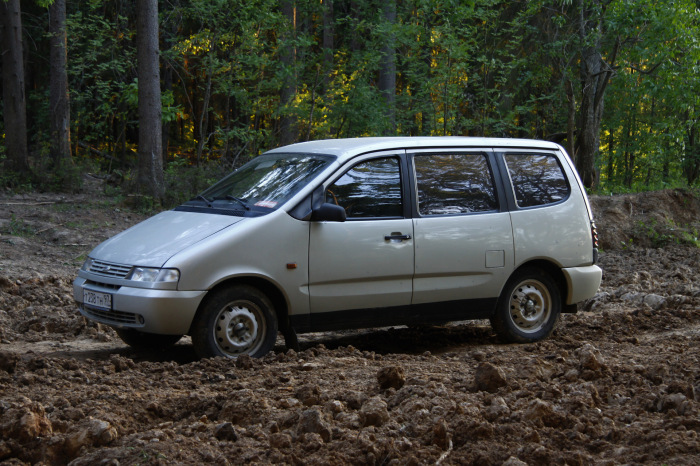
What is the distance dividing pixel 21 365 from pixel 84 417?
67.2 inches

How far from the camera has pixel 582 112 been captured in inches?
764

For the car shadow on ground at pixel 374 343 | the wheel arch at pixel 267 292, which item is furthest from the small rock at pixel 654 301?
the wheel arch at pixel 267 292

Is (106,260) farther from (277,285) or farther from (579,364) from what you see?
(579,364)

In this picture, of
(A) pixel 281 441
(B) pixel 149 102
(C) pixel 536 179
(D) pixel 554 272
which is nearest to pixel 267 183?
(C) pixel 536 179

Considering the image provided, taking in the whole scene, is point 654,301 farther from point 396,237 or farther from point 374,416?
point 374,416

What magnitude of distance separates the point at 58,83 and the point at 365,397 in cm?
1651

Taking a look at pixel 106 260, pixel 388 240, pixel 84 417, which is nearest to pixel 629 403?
pixel 388 240

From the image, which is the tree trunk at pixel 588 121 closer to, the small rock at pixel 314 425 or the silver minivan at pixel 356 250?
the silver minivan at pixel 356 250

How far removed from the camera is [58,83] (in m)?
19.2

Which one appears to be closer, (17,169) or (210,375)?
(210,375)

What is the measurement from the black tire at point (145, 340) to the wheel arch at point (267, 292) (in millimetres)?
782

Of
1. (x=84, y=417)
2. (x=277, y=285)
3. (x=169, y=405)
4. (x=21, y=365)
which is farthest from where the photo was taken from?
(x=277, y=285)

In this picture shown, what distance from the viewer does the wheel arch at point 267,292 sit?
251 inches

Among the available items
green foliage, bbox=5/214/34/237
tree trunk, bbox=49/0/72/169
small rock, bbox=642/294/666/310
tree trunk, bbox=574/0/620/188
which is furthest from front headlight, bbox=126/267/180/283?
tree trunk, bbox=574/0/620/188
